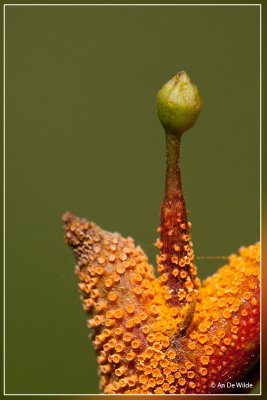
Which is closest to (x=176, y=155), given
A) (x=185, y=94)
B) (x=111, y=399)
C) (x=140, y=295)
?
(x=185, y=94)

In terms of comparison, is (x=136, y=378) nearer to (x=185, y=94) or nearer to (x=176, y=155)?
(x=176, y=155)

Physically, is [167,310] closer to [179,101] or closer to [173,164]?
[173,164]

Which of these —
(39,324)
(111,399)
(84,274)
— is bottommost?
(111,399)

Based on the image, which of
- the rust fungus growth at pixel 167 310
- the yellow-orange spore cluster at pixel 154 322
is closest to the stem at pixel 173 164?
the rust fungus growth at pixel 167 310

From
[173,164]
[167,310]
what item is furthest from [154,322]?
[173,164]

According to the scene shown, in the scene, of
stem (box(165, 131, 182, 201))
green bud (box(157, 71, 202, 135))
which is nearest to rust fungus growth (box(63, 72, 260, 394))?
stem (box(165, 131, 182, 201))
